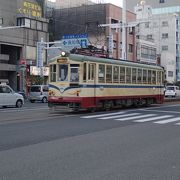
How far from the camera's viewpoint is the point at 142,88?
2802 centimetres

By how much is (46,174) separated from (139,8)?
109 metres

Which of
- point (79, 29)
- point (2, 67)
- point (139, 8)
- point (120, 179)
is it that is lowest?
point (120, 179)

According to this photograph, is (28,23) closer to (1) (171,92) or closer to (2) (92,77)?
(1) (171,92)

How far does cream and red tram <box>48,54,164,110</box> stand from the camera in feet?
72.6

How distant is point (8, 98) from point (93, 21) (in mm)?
49045

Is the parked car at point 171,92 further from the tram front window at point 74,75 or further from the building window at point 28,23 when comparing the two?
the tram front window at point 74,75

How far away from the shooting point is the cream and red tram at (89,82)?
22.1 metres

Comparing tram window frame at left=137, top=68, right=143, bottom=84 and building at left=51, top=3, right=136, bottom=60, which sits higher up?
building at left=51, top=3, right=136, bottom=60

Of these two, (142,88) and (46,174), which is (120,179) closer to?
(46,174)

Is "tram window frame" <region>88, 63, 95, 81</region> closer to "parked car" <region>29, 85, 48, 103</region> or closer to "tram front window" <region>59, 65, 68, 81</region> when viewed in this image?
"tram front window" <region>59, 65, 68, 81</region>

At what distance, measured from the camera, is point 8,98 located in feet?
Result: 98.4

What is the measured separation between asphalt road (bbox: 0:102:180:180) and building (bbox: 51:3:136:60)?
59464 millimetres

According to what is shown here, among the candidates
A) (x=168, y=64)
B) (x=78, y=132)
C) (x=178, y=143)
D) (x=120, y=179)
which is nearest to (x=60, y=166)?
(x=120, y=179)

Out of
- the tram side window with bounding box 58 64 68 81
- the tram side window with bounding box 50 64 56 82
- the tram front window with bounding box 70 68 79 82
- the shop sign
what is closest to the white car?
the tram side window with bounding box 50 64 56 82
